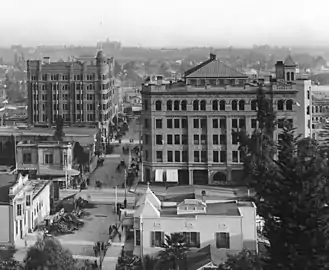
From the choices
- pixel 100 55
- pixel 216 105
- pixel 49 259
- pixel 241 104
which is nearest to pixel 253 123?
pixel 241 104

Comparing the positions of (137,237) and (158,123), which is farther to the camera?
(158,123)

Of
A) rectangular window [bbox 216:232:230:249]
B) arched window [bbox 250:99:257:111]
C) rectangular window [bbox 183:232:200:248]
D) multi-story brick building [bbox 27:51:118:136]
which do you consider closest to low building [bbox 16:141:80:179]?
arched window [bbox 250:99:257:111]

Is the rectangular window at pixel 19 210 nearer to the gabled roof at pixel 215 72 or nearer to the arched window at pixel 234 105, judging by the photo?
the arched window at pixel 234 105

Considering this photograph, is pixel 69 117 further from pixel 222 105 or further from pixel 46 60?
pixel 222 105

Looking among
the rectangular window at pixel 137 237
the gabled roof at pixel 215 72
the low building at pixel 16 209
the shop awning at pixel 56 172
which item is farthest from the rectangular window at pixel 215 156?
the rectangular window at pixel 137 237

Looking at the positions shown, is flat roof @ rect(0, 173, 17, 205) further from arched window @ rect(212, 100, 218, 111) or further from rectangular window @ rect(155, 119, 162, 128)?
arched window @ rect(212, 100, 218, 111)

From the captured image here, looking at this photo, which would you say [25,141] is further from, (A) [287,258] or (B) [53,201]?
(A) [287,258]
